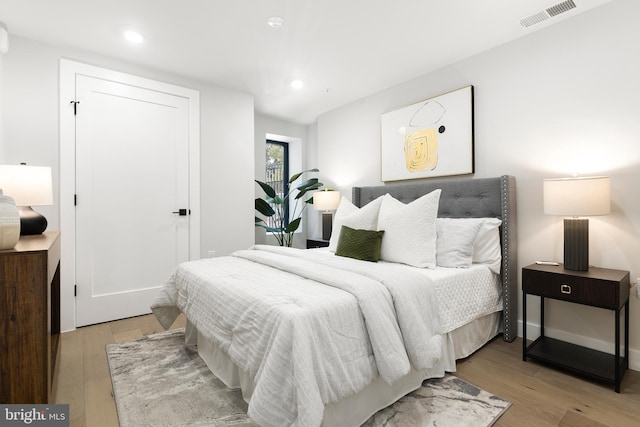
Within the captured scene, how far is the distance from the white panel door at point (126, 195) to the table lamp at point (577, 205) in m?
3.32

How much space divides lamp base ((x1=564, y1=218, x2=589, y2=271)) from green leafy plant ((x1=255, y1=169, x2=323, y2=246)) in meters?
2.93

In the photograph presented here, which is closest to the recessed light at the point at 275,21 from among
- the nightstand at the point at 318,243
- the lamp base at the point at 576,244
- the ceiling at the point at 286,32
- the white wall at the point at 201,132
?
the ceiling at the point at 286,32

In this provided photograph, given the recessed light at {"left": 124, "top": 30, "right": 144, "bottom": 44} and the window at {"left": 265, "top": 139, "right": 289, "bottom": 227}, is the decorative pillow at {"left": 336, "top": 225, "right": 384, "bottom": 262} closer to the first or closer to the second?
the recessed light at {"left": 124, "top": 30, "right": 144, "bottom": 44}

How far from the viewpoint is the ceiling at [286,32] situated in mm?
2221

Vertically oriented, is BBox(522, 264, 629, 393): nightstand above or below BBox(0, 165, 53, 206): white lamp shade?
below

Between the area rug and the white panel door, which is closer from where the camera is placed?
the area rug

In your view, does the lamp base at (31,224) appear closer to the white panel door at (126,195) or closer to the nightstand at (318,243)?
the white panel door at (126,195)

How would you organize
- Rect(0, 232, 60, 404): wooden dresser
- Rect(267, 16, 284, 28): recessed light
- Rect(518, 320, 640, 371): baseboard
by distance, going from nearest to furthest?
Rect(0, 232, 60, 404): wooden dresser, Rect(518, 320, 640, 371): baseboard, Rect(267, 16, 284, 28): recessed light

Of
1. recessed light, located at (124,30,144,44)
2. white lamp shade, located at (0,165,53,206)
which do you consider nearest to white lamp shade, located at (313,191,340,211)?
recessed light, located at (124,30,144,44)

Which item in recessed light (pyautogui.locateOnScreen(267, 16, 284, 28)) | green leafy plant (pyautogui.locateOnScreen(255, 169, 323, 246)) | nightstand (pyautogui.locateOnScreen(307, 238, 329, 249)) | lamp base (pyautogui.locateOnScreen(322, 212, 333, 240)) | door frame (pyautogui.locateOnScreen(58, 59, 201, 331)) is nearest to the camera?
recessed light (pyautogui.locateOnScreen(267, 16, 284, 28))

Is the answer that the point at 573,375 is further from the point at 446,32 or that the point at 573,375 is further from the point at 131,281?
the point at 131,281

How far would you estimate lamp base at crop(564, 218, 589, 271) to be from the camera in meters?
2.11

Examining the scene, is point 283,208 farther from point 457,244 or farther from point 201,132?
point 457,244

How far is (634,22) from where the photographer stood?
2.08 metres
